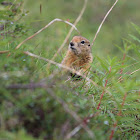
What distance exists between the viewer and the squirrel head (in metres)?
5.01

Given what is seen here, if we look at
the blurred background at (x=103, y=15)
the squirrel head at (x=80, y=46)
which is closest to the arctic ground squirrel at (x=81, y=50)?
the squirrel head at (x=80, y=46)

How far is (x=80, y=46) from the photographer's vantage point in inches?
201

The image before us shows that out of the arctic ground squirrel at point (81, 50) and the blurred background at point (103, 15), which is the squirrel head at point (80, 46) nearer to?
the arctic ground squirrel at point (81, 50)

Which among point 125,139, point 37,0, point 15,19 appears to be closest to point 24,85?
point 125,139

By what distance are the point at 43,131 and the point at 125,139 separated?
143 cm

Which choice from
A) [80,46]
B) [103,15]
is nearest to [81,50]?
[80,46]

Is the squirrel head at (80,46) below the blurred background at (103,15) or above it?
above

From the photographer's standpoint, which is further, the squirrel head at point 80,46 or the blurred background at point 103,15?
the blurred background at point 103,15

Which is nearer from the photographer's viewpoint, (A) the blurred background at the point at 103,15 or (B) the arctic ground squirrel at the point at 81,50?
(B) the arctic ground squirrel at the point at 81,50

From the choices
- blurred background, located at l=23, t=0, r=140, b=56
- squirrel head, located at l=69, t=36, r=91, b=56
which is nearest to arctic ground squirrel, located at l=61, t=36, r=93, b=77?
squirrel head, located at l=69, t=36, r=91, b=56

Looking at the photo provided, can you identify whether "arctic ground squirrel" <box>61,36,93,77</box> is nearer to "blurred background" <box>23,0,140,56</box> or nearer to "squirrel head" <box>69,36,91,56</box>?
"squirrel head" <box>69,36,91,56</box>

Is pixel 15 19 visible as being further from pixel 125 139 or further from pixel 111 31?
pixel 111 31

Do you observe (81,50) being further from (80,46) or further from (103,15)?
(103,15)

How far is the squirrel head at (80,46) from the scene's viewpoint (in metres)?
5.01
